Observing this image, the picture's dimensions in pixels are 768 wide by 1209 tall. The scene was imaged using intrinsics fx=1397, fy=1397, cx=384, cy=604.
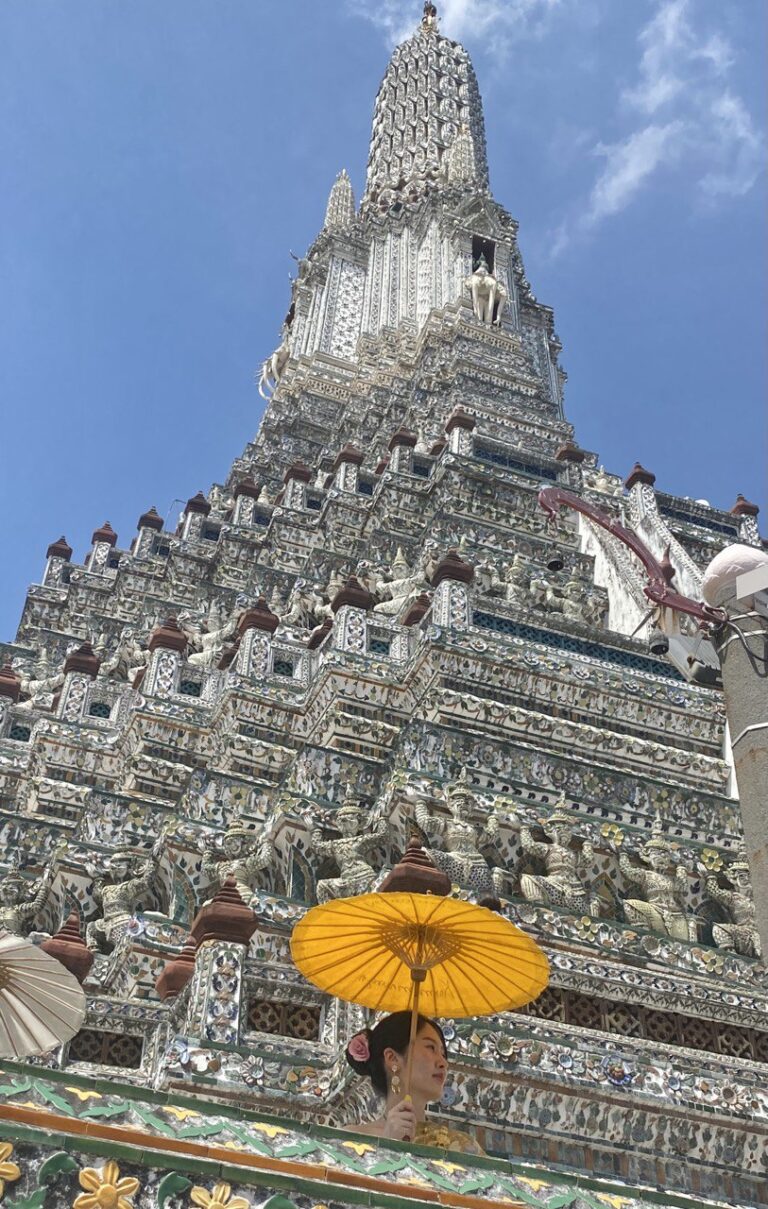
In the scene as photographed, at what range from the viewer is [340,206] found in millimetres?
41594

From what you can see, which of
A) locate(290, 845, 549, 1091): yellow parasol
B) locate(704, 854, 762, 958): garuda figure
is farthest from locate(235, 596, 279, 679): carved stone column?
locate(290, 845, 549, 1091): yellow parasol

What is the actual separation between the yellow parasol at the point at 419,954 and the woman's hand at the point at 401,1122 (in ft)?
2.14

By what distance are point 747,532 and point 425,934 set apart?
1710cm

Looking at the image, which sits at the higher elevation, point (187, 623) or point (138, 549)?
point (138, 549)

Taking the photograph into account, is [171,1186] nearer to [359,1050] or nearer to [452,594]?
[359,1050]

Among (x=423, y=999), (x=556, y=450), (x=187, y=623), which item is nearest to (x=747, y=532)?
(x=556, y=450)

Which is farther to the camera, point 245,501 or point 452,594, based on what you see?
point 245,501

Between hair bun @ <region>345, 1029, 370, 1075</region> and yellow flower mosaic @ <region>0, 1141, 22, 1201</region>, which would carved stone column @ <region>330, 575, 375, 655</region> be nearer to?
hair bun @ <region>345, 1029, 370, 1075</region>

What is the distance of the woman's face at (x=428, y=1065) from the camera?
556 cm

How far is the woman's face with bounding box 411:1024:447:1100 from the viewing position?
18.2 ft

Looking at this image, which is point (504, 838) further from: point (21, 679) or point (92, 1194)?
point (21, 679)

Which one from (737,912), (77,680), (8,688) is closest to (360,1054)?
(737,912)

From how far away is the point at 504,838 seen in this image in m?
10.1

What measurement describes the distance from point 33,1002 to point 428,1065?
1887mm
